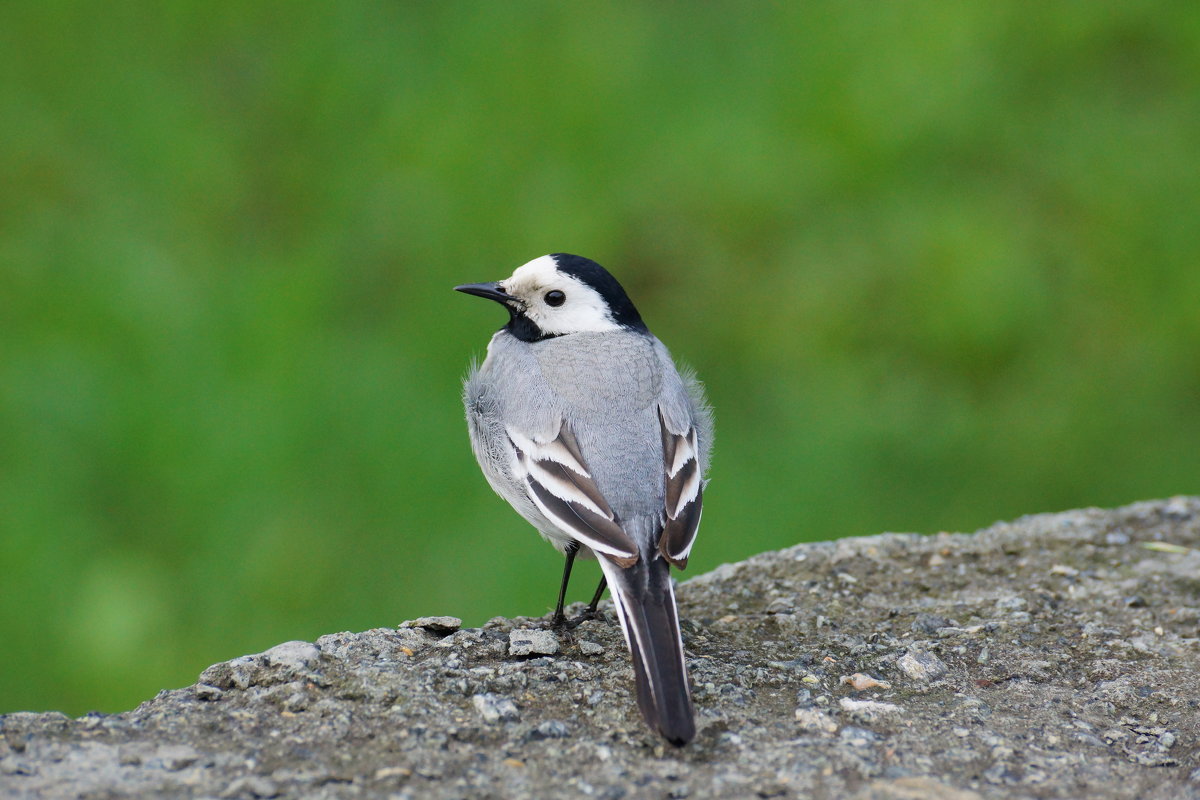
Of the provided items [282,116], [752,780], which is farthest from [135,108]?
[752,780]

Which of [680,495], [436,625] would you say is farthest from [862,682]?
[436,625]

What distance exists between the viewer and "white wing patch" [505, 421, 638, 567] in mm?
4020

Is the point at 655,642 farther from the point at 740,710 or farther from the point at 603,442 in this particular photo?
the point at 603,442

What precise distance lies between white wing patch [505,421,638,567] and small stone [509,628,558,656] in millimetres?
453

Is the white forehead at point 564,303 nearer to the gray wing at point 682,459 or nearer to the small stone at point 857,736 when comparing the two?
the gray wing at point 682,459

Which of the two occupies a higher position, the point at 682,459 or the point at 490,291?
the point at 490,291

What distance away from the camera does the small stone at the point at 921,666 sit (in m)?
4.29

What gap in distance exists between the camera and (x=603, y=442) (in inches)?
178

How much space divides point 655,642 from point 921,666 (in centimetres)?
117

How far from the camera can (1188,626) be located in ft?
15.9

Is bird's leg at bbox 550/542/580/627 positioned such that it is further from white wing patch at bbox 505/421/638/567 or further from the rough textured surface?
white wing patch at bbox 505/421/638/567

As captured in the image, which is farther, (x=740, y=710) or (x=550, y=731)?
(x=740, y=710)

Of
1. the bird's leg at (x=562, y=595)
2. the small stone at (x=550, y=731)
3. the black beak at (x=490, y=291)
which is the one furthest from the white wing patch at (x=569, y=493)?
the black beak at (x=490, y=291)

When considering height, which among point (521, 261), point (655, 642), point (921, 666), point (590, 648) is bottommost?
point (655, 642)
